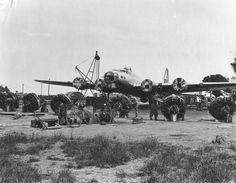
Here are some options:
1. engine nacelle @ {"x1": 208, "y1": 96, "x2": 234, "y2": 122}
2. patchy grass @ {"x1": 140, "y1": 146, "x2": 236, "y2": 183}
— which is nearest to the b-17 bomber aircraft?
engine nacelle @ {"x1": 208, "y1": 96, "x2": 234, "y2": 122}

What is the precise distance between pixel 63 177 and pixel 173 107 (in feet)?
60.1

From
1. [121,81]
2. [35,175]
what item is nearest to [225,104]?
[121,81]

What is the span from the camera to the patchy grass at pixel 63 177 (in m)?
6.58

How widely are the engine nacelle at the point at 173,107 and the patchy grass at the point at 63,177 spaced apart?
57.7ft

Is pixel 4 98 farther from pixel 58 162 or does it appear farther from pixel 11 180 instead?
pixel 11 180

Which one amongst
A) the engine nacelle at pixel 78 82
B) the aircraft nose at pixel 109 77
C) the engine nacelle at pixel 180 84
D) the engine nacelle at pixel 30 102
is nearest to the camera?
the engine nacelle at pixel 30 102

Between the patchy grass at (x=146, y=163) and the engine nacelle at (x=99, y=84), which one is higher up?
the engine nacelle at (x=99, y=84)

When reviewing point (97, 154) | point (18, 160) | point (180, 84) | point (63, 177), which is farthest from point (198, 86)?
point (63, 177)

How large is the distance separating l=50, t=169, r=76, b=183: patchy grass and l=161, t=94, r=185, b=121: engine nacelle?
17577 mm

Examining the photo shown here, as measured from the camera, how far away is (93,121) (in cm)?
2148

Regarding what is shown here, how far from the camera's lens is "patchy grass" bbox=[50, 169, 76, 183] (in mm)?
6584

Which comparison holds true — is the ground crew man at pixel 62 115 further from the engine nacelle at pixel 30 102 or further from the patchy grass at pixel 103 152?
the engine nacelle at pixel 30 102

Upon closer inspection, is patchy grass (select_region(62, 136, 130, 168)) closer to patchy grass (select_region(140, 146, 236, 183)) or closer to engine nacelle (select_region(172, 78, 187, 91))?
patchy grass (select_region(140, 146, 236, 183))

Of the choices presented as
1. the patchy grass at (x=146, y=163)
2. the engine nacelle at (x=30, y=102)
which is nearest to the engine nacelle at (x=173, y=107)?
the engine nacelle at (x=30, y=102)
